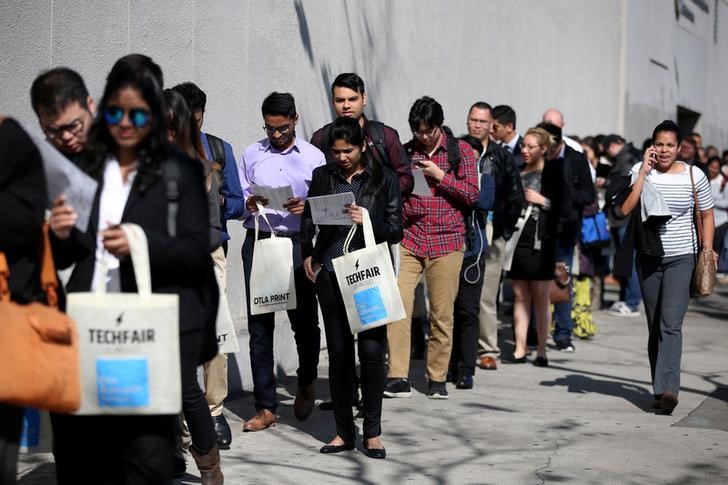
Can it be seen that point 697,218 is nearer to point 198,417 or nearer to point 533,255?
point 533,255

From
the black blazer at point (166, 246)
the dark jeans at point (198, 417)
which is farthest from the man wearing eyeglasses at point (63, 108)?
the dark jeans at point (198, 417)

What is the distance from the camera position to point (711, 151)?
24.4 meters

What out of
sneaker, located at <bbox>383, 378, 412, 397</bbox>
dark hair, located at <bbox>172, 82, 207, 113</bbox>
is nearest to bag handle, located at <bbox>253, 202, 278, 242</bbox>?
dark hair, located at <bbox>172, 82, 207, 113</bbox>

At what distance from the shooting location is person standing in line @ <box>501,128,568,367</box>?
10.9m

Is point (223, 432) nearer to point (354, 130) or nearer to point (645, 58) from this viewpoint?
point (354, 130)

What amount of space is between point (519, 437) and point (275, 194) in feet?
6.91

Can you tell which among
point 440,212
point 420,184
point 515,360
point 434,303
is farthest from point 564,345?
point 420,184

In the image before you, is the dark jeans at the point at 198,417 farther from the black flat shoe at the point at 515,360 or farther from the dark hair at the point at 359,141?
the black flat shoe at the point at 515,360

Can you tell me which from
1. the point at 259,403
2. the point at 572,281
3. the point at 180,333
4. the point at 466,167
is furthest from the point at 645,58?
the point at 180,333

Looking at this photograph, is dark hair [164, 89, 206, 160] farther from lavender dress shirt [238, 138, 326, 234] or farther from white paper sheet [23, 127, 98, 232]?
lavender dress shirt [238, 138, 326, 234]

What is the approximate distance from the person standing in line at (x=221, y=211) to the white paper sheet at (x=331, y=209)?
1.86 ft

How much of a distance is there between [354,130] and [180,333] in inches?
115

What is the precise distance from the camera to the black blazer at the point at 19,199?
162 inches

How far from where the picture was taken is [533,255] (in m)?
10.9
